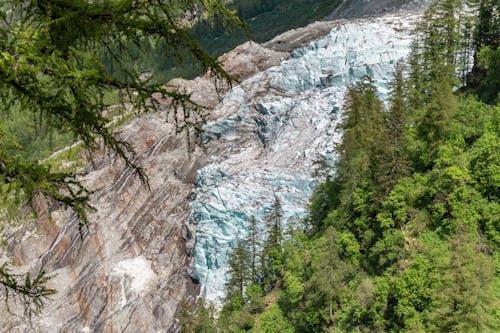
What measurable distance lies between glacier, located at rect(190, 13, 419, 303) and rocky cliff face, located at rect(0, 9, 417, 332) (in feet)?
0.40

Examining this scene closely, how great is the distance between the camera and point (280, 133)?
52094 mm

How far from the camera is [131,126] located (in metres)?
60.2

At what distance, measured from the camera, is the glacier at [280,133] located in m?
46.2

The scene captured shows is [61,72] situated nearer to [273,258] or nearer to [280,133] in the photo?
[273,258]

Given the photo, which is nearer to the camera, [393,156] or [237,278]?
[393,156]

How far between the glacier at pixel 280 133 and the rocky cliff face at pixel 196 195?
0.12 meters

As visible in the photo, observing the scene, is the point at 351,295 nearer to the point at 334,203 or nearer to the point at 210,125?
the point at 334,203

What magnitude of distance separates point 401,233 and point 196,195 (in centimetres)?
2677

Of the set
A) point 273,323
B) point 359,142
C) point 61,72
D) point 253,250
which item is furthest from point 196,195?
point 61,72

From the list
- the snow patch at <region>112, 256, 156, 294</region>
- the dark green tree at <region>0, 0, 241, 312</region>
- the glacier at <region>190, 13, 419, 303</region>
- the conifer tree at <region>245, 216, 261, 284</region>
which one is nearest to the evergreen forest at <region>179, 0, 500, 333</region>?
the conifer tree at <region>245, 216, 261, 284</region>

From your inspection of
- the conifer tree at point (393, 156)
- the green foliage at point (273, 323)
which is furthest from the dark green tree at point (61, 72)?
the green foliage at point (273, 323)

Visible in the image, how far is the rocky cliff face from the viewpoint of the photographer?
146 ft

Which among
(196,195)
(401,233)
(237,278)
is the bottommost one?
(237,278)

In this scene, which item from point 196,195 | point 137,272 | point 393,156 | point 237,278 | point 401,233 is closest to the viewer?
point 401,233
